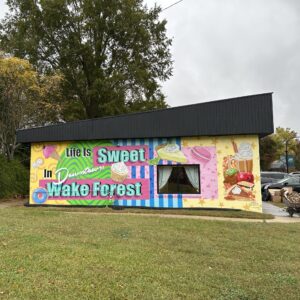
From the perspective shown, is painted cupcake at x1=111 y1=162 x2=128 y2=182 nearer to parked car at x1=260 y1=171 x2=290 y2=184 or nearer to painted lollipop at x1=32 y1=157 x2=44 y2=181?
painted lollipop at x1=32 y1=157 x2=44 y2=181

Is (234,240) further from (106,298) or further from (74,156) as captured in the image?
(74,156)

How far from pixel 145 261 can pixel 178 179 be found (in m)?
8.64

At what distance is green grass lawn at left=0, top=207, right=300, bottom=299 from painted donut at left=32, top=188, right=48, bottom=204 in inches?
205

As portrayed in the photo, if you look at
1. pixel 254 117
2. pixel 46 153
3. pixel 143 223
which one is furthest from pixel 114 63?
pixel 143 223

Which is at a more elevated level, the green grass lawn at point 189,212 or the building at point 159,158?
the building at point 159,158

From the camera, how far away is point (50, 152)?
51.8 ft

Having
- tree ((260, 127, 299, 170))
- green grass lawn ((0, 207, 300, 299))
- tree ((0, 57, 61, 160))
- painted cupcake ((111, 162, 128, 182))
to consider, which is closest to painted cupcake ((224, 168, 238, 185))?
green grass lawn ((0, 207, 300, 299))

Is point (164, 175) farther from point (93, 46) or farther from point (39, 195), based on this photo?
point (93, 46)

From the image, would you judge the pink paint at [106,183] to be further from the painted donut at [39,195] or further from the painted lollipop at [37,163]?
the painted lollipop at [37,163]

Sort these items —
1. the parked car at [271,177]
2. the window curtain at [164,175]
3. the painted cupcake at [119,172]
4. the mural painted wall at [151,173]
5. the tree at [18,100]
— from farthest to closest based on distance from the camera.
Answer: the parked car at [271,177] → the tree at [18,100] → the painted cupcake at [119,172] → the window curtain at [164,175] → the mural painted wall at [151,173]

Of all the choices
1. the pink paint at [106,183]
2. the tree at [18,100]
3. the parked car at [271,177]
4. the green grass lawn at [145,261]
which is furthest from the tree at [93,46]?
the green grass lawn at [145,261]

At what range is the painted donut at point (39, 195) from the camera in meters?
15.7

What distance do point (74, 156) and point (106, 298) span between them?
11526mm

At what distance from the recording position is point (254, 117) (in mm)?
13859
